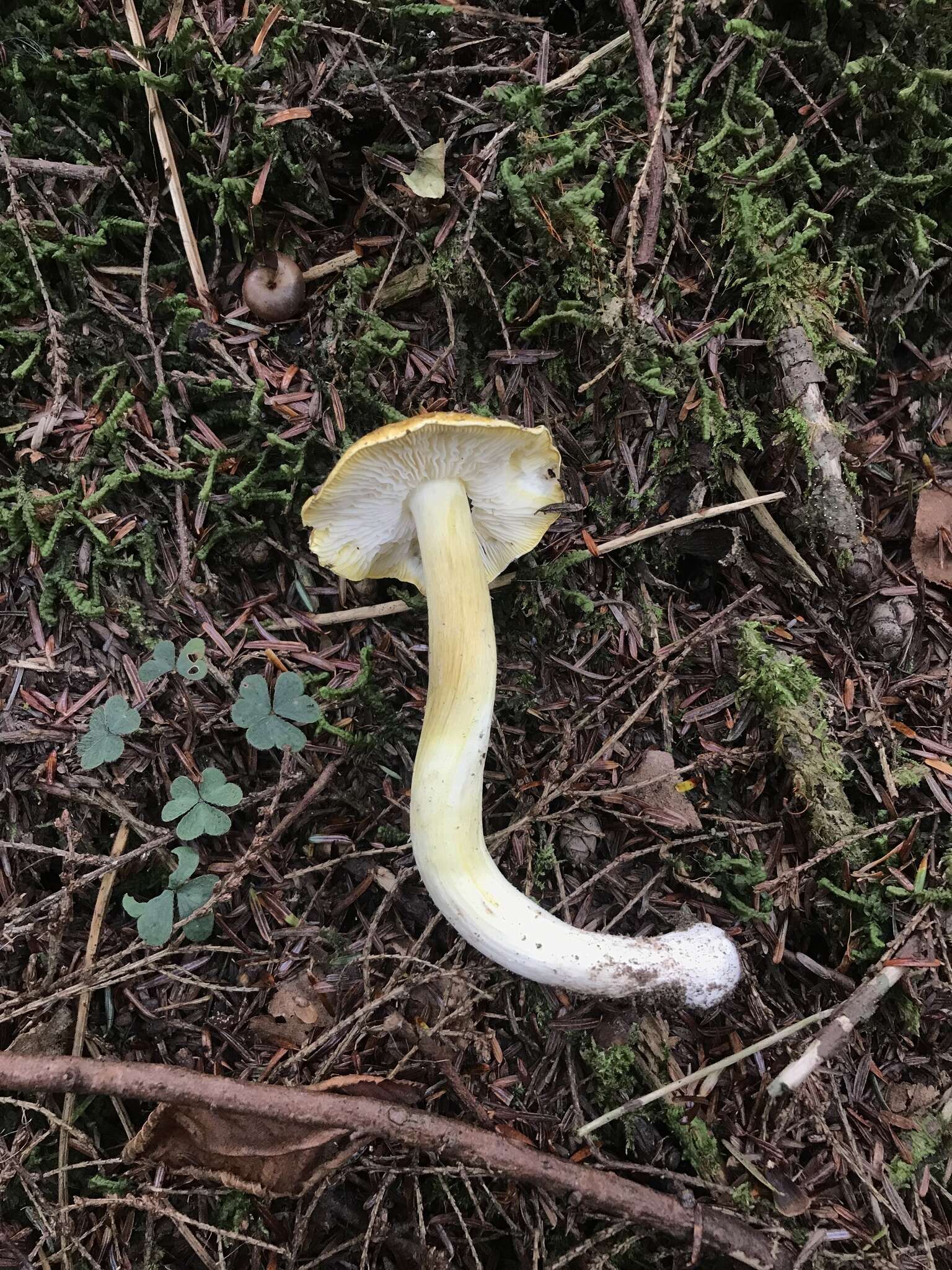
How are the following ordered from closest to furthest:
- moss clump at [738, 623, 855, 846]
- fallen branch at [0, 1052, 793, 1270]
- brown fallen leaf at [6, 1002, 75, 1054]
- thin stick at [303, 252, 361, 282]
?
fallen branch at [0, 1052, 793, 1270], brown fallen leaf at [6, 1002, 75, 1054], moss clump at [738, 623, 855, 846], thin stick at [303, 252, 361, 282]

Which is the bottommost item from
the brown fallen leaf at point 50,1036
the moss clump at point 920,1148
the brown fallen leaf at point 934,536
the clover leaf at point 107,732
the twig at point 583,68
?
the moss clump at point 920,1148

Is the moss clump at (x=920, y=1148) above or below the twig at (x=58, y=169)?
below

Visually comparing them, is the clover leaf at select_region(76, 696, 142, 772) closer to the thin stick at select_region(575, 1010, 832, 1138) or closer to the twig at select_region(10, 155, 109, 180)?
the twig at select_region(10, 155, 109, 180)

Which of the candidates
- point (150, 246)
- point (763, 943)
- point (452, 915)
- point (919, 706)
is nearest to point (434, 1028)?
point (452, 915)

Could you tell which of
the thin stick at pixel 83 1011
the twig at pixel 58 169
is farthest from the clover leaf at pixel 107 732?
the twig at pixel 58 169

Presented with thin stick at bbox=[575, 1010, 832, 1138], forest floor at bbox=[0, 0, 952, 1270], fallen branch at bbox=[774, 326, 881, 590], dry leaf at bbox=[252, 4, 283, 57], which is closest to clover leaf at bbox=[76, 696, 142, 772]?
forest floor at bbox=[0, 0, 952, 1270]

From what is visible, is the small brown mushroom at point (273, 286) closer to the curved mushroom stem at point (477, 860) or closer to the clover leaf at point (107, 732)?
the curved mushroom stem at point (477, 860)
